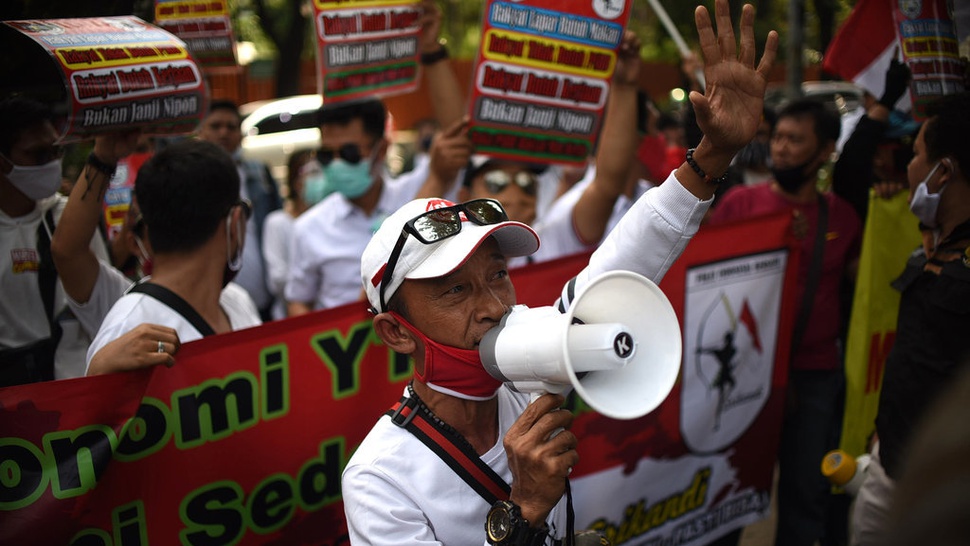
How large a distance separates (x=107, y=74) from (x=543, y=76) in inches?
74.4

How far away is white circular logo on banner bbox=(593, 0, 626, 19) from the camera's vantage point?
12.6ft

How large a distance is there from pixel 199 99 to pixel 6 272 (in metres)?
0.92

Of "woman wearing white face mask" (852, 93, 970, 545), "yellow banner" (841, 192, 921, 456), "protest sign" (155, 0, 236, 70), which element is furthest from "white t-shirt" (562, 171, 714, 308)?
"protest sign" (155, 0, 236, 70)

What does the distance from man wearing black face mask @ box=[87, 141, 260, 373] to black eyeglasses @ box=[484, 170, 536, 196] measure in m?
1.73

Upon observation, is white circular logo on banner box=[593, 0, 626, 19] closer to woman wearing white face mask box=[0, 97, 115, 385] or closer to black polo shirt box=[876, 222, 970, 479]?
black polo shirt box=[876, 222, 970, 479]

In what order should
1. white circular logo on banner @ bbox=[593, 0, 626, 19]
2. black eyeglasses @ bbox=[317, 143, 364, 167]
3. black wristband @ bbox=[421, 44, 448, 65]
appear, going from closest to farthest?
white circular logo on banner @ bbox=[593, 0, 626, 19] → black wristband @ bbox=[421, 44, 448, 65] → black eyeglasses @ bbox=[317, 143, 364, 167]

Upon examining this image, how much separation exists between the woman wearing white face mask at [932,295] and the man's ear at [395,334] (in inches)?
73.5

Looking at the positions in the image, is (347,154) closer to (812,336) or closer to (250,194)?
(250,194)

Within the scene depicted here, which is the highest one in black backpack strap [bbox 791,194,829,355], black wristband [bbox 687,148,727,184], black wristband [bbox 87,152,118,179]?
black wristband [bbox 687,148,727,184]

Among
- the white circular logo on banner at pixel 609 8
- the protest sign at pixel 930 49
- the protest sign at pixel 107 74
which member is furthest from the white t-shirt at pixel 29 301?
the protest sign at pixel 930 49

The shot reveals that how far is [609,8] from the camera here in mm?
3844

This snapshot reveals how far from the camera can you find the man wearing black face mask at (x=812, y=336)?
4391mm

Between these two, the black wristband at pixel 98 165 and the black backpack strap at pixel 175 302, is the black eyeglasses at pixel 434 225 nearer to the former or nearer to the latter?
the black backpack strap at pixel 175 302

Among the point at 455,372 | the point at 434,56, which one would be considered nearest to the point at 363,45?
the point at 434,56
